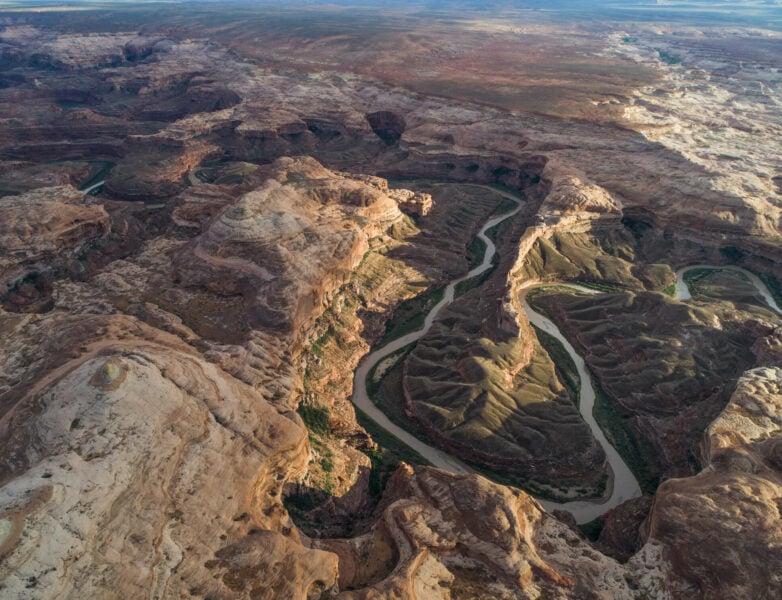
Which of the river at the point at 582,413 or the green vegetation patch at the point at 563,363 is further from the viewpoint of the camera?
the green vegetation patch at the point at 563,363

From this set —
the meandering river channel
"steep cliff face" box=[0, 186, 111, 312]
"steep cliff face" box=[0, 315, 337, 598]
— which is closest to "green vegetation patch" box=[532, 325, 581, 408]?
the meandering river channel

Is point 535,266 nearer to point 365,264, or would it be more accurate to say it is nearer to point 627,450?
point 365,264

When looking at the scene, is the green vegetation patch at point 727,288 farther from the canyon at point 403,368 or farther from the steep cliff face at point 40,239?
the steep cliff face at point 40,239

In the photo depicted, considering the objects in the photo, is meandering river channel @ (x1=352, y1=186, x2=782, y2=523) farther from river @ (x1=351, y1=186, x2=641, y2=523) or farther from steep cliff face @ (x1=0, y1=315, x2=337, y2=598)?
steep cliff face @ (x1=0, y1=315, x2=337, y2=598)

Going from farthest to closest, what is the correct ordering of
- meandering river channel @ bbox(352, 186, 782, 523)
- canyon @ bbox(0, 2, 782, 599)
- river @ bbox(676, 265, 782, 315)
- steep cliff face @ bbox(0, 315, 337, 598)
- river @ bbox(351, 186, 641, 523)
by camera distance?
river @ bbox(676, 265, 782, 315), meandering river channel @ bbox(352, 186, 782, 523), river @ bbox(351, 186, 641, 523), canyon @ bbox(0, 2, 782, 599), steep cliff face @ bbox(0, 315, 337, 598)

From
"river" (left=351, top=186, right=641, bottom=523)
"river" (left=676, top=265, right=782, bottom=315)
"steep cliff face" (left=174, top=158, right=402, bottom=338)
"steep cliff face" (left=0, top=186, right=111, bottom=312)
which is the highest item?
"steep cliff face" (left=174, top=158, right=402, bottom=338)

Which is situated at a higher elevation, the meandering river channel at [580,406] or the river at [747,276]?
the river at [747,276]

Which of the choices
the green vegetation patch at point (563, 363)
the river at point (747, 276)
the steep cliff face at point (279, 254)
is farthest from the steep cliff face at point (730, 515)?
the steep cliff face at point (279, 254)

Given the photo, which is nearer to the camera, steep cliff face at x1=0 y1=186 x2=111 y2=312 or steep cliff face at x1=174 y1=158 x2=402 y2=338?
steep cliff face at x1=174 y1=158 x2=402 y2=338

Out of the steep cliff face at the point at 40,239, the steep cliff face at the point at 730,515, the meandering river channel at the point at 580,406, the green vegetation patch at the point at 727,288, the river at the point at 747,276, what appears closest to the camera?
the steep cliff face at the point at 730,515
